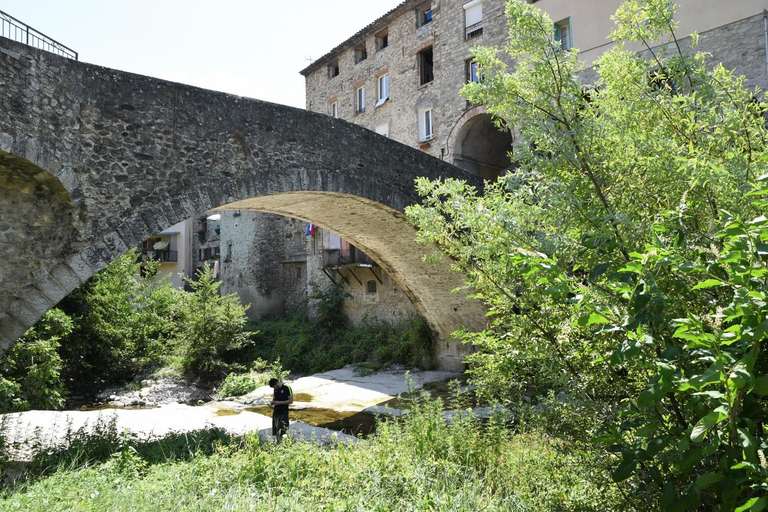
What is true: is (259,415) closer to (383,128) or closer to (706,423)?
(706,423)

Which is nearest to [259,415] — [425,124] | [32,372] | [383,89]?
[32,372]

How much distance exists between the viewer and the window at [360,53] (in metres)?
17.7

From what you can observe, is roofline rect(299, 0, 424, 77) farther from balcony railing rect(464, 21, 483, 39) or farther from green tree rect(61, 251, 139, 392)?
green tree rect(61, 251, 139, 392)

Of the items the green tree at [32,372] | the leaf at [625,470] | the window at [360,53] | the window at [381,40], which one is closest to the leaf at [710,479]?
the leaf at [625,470]

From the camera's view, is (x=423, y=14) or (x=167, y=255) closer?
(x=423, y=14)

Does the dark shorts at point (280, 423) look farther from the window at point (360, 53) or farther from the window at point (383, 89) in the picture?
the window at point (360, 53)

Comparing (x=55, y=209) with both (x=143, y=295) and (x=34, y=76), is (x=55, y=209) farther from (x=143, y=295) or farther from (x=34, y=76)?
(x=143, y=295)

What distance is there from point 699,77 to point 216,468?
14.9 feet

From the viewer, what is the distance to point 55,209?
575 centimetres

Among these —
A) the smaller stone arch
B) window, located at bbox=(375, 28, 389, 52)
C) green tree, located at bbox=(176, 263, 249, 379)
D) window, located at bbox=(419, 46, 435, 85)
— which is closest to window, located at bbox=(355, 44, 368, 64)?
window, located at bbox=(375, 28, 389, 52)

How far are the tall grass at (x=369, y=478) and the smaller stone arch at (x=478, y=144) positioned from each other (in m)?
9.62

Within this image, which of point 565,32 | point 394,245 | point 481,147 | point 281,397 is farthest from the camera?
point 481,147

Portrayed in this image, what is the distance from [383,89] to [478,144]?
434cm

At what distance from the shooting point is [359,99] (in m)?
17.9
